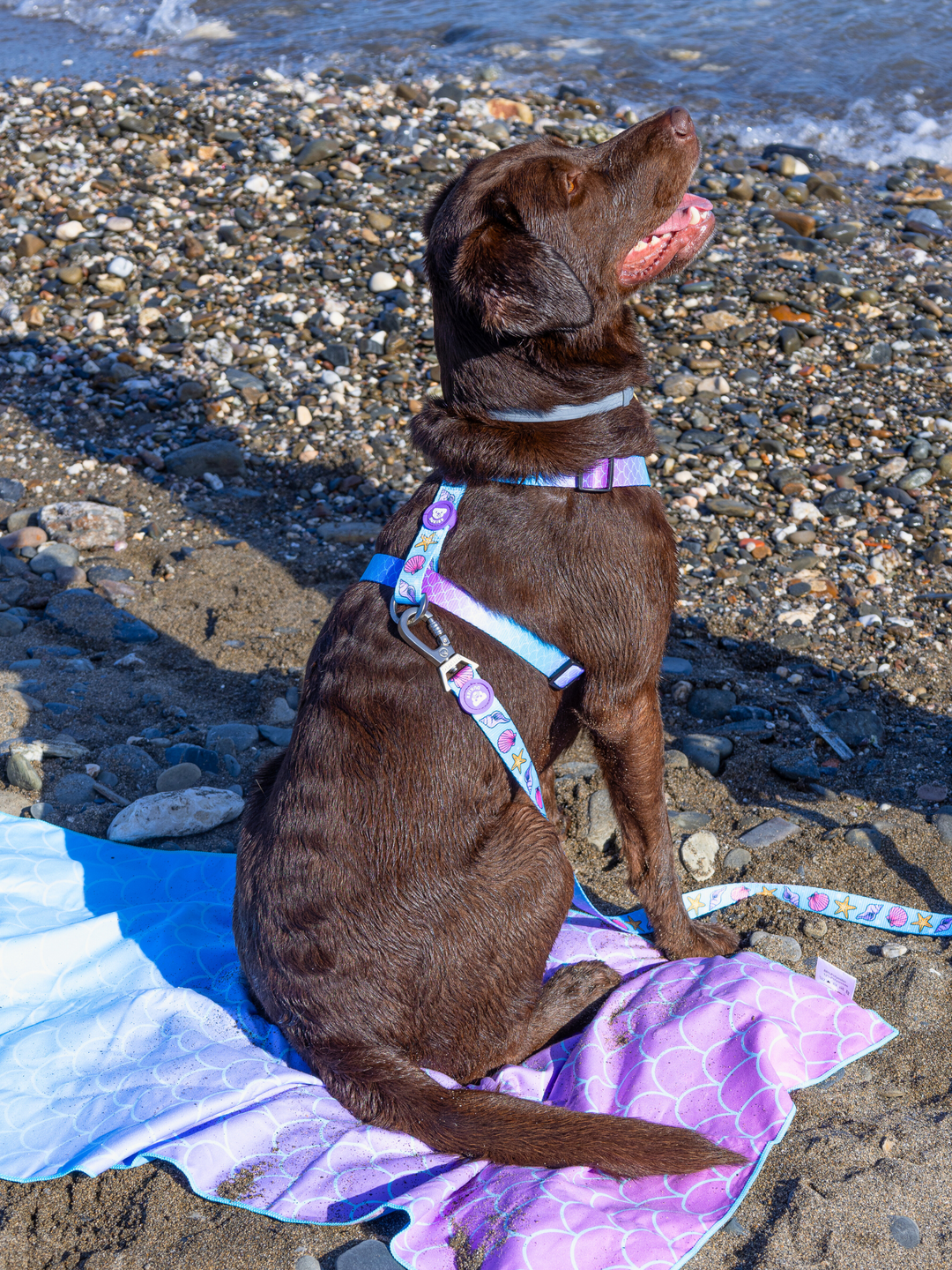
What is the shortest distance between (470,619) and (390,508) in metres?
3.38

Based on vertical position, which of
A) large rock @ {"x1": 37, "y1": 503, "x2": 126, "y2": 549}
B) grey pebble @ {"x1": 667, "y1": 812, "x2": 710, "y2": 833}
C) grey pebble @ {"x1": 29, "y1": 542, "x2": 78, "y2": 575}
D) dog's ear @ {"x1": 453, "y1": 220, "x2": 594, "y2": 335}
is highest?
dog's ear @ {"x1": 453, "y1": 220, "x2": 594, "y2": 335}

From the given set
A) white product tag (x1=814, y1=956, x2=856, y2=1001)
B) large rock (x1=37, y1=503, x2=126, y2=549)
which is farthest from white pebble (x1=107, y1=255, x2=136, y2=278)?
white product tag (x1=814, y1=956, x2=856, y2=1001)

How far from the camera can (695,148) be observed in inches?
115

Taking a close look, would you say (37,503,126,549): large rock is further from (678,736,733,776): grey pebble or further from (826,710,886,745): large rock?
(826,710,886,745): large rock

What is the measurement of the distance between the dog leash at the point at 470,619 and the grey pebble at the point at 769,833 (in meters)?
1.22

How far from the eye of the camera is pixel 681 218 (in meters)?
2.95

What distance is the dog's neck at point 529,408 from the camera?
2689 millimetres

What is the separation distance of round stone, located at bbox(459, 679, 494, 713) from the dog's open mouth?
1.19 m

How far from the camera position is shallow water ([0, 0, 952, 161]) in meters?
10.6

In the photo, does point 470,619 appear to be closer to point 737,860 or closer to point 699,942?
point 699,942

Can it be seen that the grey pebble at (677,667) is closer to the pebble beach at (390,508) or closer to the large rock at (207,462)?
the pebble beach at (390,508)

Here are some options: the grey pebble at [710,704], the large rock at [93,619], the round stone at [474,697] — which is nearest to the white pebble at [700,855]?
the grey pebble at [710,704]

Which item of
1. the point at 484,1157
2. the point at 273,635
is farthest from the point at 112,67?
the point at 484,1157

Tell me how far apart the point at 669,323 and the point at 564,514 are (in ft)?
A: 15.0
